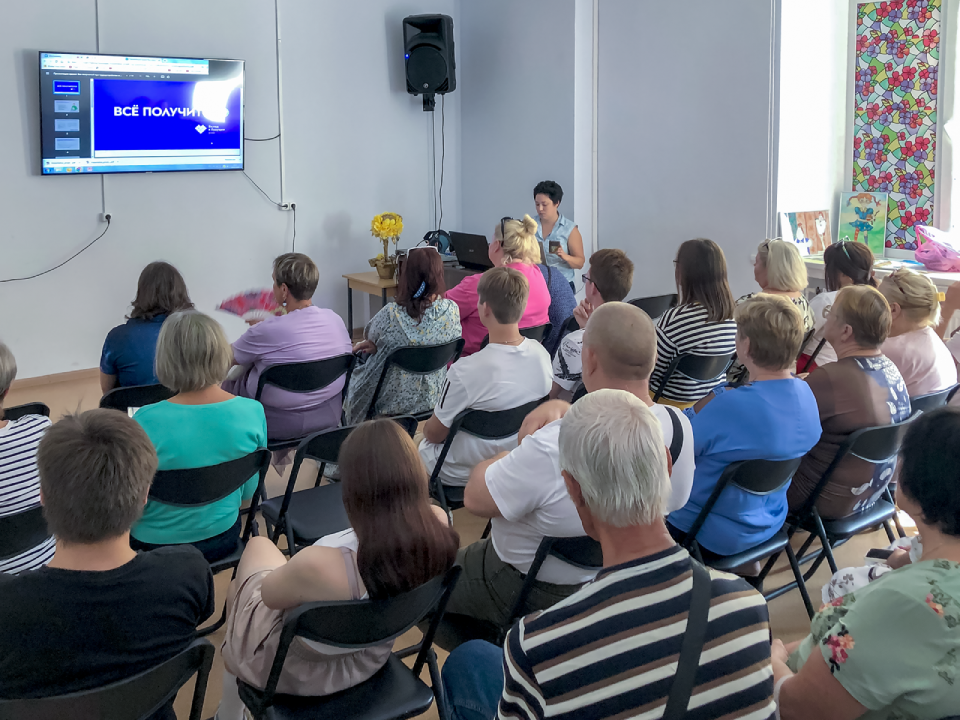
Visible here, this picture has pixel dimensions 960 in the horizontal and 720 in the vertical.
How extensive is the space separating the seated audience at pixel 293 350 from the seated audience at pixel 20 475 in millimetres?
1159

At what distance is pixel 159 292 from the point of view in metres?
3.38

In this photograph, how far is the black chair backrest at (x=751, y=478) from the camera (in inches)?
87.8

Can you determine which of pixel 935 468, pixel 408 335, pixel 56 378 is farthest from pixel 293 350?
pixel 56 378

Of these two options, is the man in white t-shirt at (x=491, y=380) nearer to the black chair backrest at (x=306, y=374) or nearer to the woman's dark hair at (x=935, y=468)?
the black chair backrest at (x=306, y=374)

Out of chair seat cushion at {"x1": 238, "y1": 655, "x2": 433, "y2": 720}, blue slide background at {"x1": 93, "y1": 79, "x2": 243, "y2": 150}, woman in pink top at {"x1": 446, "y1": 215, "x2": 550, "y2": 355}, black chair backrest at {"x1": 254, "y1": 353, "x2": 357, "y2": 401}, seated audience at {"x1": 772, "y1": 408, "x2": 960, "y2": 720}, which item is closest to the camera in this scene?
seated audience at {"x1": 772, "y1": 408, "x2": 960, "y2": 720}

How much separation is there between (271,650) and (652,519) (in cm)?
87

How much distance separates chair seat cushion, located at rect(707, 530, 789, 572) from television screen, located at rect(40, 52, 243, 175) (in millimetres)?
4557

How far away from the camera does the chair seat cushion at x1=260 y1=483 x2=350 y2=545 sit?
2518 millimetres

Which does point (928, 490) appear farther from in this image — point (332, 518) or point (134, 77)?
point (134, 77)

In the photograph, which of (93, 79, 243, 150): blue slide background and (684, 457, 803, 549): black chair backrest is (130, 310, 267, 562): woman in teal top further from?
(93, 79, 243, 150): blue slide background

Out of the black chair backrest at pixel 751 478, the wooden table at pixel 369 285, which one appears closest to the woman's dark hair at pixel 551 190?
the wooden table at pixel 369 285

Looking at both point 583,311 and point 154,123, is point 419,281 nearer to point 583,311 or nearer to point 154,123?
point 583,311

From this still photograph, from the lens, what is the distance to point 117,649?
1.49 m

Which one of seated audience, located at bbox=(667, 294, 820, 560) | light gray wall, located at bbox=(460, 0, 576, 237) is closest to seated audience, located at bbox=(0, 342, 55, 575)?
seated audience, located at bbox=(667, 294, 820, 560)
